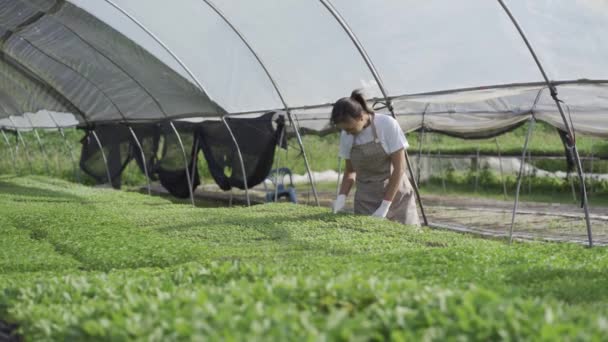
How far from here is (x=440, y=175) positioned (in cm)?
2614

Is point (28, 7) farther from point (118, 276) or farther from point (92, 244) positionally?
point (118, 276)

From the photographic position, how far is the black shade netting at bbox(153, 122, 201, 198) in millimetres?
15875

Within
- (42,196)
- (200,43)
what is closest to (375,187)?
(200,43)

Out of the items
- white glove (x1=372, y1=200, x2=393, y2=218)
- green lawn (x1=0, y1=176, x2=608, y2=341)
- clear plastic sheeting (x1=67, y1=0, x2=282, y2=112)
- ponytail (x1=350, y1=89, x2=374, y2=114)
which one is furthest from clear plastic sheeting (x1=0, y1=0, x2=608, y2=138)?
green lawn (x1=0, y1=176, x2=608, y2=341)

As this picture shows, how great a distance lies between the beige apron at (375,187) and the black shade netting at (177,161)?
848 centimetres

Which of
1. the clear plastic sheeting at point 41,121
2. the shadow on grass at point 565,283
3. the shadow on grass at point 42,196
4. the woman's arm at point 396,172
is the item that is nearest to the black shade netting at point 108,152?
the clear plastic sheeting at point 41,121

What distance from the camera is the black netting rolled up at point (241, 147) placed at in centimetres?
1313

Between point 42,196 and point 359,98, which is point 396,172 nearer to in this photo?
point 359,98

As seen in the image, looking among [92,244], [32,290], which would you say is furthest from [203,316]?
[92,244]

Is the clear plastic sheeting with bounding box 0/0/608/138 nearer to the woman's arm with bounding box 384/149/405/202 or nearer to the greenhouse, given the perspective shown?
the greenhouse

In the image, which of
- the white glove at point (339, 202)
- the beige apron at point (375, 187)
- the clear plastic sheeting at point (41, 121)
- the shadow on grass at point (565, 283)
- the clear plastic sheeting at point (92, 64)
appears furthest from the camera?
the clear plastic sheeting at point (41, 121)

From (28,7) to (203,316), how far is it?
10421 mm

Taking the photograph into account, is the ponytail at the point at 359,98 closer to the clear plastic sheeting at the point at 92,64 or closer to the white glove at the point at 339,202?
the white glove at the point at 339,202

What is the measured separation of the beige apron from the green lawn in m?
0.59
